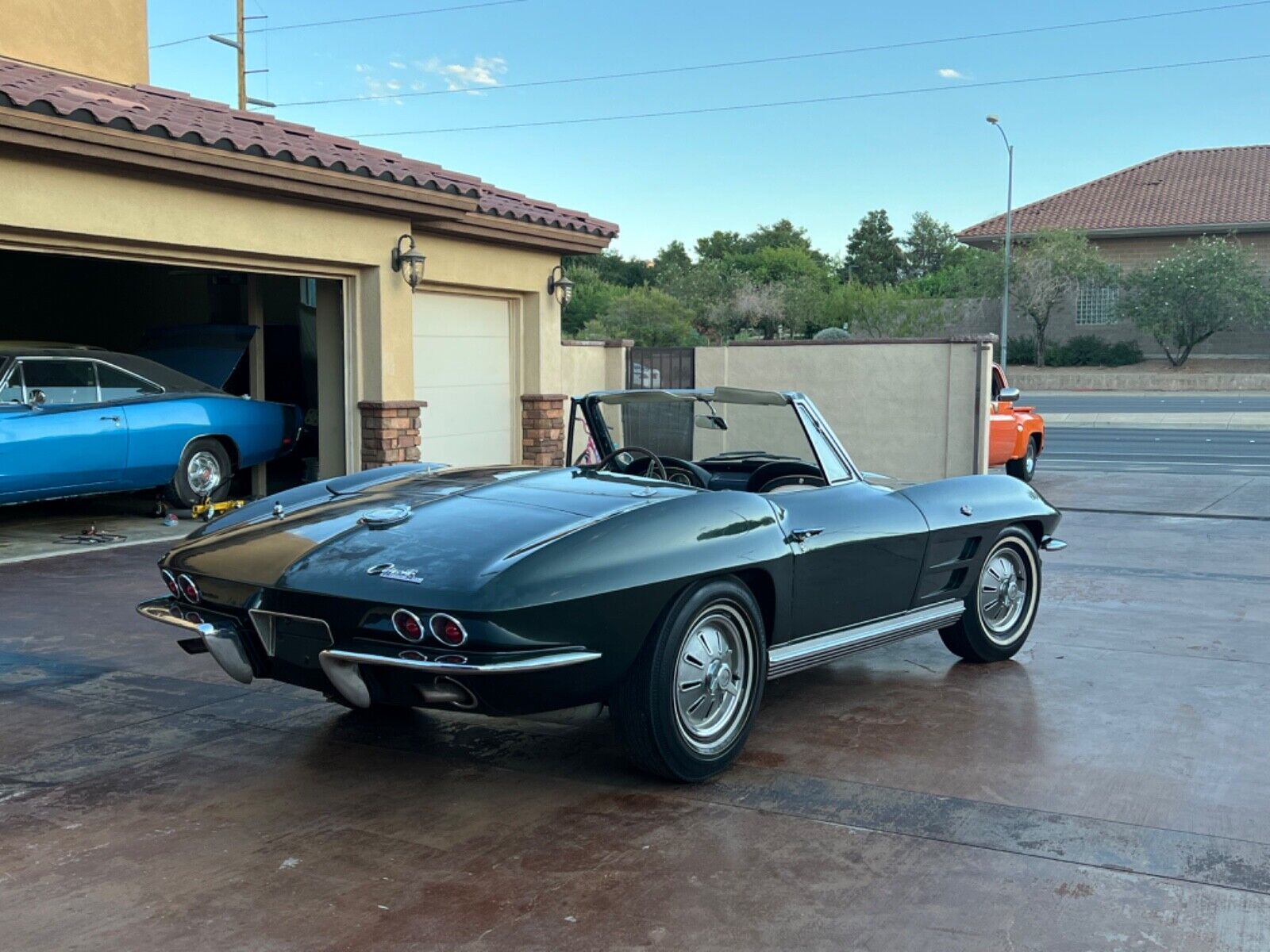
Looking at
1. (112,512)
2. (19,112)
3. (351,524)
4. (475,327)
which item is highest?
(19,112)

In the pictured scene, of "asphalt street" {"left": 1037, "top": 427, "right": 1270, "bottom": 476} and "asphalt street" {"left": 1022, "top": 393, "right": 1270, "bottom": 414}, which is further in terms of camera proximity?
"asphalt street" {"left": 1022, "top": 393, "right": 1270, "bottom": 414}

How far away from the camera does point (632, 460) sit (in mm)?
5566

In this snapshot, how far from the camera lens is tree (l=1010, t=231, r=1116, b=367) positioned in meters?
43.8

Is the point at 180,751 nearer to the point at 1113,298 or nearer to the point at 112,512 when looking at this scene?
the point at 112,512

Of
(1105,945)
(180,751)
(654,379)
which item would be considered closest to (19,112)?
(180,751)

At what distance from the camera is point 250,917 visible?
321cm

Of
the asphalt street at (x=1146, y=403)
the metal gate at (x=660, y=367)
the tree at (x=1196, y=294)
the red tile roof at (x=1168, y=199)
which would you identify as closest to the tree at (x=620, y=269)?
the red tile roof at (x=1168, y=199)

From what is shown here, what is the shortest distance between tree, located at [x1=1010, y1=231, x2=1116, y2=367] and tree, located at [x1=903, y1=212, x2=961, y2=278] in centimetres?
3028

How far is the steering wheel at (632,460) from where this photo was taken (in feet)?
17.6

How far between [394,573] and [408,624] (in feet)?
0.65

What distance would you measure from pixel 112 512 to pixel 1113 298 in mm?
41516

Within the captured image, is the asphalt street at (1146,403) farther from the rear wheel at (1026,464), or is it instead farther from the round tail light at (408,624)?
the round tail light at (408,624)

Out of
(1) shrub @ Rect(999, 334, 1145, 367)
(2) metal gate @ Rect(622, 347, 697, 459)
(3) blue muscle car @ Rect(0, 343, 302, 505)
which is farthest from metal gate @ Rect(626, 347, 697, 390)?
(1) shrub @ Rect(999, 334, 1145, 367)

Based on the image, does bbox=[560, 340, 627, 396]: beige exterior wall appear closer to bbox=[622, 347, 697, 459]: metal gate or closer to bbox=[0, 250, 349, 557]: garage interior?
bbox=[0, 250, 349, 557]: garage interior
